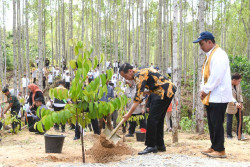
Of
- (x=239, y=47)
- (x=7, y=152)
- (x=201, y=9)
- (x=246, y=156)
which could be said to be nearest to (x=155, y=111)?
(x=246, y=156)

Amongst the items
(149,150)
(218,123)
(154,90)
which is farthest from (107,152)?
(218,123)

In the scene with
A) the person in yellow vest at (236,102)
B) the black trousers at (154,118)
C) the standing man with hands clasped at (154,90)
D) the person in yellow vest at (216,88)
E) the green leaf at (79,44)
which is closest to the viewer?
the green leaf at (79,44)

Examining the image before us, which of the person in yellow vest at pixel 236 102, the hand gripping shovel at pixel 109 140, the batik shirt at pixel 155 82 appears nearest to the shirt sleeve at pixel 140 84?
the batik shirt at pixel 155 82

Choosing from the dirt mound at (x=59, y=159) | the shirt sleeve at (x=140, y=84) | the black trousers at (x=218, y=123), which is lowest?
the dirt mound at (x=59, y=159)

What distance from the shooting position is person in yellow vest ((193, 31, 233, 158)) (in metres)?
3.69

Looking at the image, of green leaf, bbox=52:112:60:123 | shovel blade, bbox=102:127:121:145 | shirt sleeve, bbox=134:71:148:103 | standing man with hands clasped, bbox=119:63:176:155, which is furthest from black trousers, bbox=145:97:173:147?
green leaf, bbox=52:112:60:123

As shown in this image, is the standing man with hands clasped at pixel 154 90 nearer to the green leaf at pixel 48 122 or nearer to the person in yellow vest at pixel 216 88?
the person in yellow vest at pixel 216 88

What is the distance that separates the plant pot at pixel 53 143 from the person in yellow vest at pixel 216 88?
8.68 feet

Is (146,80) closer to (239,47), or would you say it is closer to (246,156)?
(246,156)

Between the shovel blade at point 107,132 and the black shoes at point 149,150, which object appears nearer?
the black shoes at point 149,150

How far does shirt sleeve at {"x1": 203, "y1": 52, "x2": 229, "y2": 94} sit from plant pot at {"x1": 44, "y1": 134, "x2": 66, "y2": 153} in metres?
2.82

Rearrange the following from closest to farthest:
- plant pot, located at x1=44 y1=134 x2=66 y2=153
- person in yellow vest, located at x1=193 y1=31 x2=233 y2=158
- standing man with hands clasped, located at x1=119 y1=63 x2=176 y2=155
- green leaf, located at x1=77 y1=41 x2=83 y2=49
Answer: green leaf, located at x1=77 y1=41 x2=83 y2=49 → person in yellow vest, located at x1=193 y1=31 x2=233 y2=158 → standing man with hands clasped, located at x1=119 y1=63 x2=176 y2=155 → plant pot, located at x1=44 y1=134 x2=66 y2=153

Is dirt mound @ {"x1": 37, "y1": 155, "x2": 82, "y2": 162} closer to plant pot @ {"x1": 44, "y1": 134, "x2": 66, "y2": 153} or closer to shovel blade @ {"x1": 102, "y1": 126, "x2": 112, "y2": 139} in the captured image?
plant pot @ {"x1": 44, "y1": 134, "x2": 66, "y2": 153}

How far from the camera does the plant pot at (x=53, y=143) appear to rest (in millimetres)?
4833
